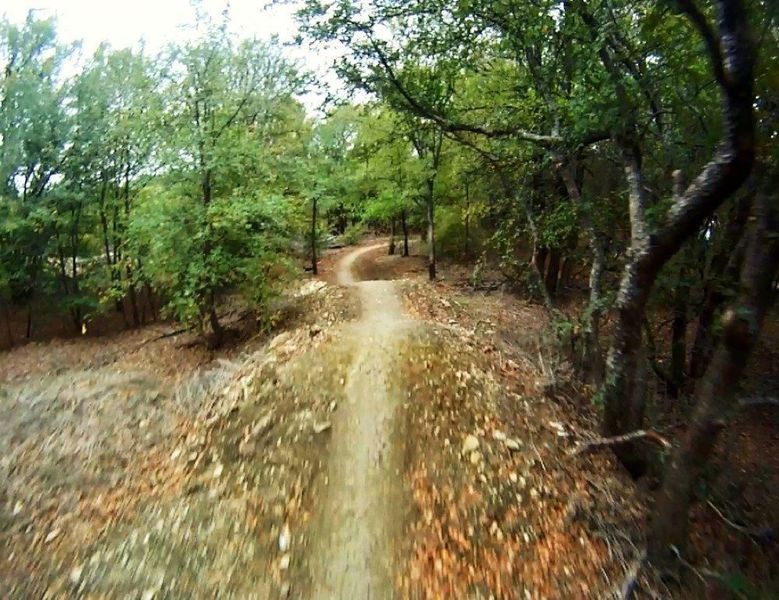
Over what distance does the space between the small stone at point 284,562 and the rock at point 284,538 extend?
Answer: 0.27ft

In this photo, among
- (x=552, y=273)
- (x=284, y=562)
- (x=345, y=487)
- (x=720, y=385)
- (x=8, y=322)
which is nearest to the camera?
(x=720, y=385)

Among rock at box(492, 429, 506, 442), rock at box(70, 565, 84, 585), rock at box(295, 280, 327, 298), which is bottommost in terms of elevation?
rock at box(295, 280, 327, 298)

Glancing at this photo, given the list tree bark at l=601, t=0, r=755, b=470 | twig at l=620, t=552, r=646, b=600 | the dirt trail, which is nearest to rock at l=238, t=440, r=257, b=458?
the dirt trail

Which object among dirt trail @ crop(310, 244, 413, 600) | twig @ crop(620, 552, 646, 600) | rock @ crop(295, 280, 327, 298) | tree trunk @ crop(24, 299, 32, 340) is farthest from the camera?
tree trunk @ crop(24, 299, 32, 340)

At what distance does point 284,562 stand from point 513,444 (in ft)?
10.1

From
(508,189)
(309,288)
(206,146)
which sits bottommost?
(309,288)

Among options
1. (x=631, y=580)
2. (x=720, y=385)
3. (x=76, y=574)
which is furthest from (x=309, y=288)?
(x=720, y=385)

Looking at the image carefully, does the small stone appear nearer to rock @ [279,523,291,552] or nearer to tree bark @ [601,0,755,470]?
rock @ [279,523,291,552]

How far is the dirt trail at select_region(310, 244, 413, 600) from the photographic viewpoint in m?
4.69

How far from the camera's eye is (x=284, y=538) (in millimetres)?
5121

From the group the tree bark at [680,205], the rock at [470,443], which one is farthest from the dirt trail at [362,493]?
the tree bark at [680,205]

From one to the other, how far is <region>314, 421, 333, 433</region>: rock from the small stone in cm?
185

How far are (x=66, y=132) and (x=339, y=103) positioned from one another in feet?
57.2

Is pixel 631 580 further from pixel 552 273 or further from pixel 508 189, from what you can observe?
pixel 552 273
